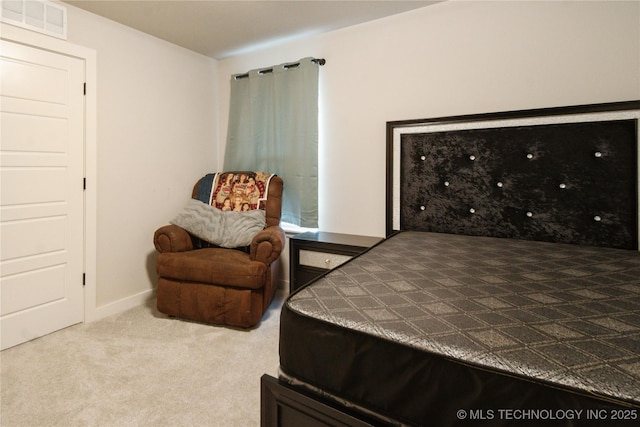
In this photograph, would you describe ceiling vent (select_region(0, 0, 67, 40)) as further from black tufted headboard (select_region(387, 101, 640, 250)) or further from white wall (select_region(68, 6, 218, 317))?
black tufted headboard (select_region(387, 101, 640, 250))

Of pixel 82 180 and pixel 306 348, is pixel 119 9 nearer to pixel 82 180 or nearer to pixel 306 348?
pixel 82 180

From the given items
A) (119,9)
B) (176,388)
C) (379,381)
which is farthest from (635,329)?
(119,9)

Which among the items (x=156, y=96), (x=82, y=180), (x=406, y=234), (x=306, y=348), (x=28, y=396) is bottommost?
(x=28, y=396)

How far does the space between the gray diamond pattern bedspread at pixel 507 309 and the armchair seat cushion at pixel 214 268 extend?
104 cm

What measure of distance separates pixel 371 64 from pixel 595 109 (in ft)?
5.00

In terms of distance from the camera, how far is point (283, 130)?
10.1 feet

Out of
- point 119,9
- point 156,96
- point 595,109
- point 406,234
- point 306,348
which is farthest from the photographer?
point 156,96

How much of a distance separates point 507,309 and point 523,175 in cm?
140

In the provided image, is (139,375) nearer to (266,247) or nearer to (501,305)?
(266,247)

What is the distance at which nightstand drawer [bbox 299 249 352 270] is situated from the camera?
95.0 inches

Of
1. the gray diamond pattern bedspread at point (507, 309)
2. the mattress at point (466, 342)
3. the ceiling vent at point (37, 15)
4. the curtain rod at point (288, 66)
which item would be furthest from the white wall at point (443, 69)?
the ceiling vent at point (37, 15)

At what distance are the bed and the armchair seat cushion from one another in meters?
0.95

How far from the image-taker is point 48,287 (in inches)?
90.9

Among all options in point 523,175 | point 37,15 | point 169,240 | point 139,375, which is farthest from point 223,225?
point 523,175
